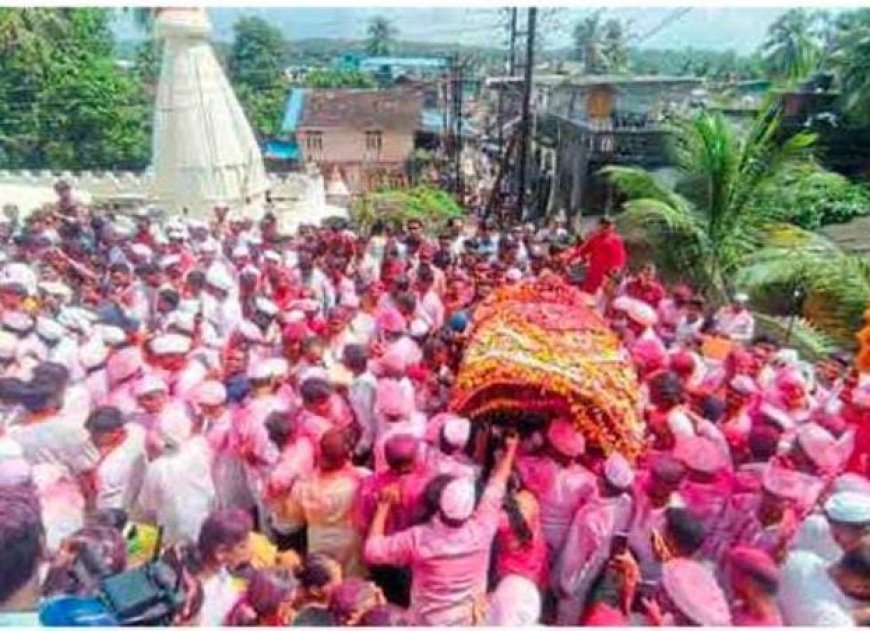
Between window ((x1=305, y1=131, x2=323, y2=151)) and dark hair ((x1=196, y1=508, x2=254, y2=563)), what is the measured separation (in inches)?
792

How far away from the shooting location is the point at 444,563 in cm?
251

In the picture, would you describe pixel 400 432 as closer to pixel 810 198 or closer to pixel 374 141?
pixel 810 198

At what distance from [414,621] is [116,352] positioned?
1.85m

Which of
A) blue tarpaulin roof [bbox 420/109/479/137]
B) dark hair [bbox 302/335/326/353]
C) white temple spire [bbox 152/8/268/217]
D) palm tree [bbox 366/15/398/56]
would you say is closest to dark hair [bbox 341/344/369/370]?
dark hair [bbox 302/335/326/353]

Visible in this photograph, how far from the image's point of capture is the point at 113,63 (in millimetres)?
15938

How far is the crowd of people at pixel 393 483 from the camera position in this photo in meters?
2.27

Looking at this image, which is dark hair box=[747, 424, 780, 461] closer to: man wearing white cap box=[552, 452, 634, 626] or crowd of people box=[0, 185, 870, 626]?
crowd of people box=[0, 185, 870, 626]

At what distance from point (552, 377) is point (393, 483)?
65cm

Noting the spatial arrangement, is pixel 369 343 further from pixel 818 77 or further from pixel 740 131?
pixel 818 77

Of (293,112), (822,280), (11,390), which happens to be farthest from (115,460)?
(293,112)

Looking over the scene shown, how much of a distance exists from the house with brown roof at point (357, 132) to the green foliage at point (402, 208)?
8.75 meters

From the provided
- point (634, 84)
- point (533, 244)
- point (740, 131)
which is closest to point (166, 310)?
point (533, 244)

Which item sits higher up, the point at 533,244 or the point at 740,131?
the point at 740,131

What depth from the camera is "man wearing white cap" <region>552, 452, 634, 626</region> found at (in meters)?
2.67
